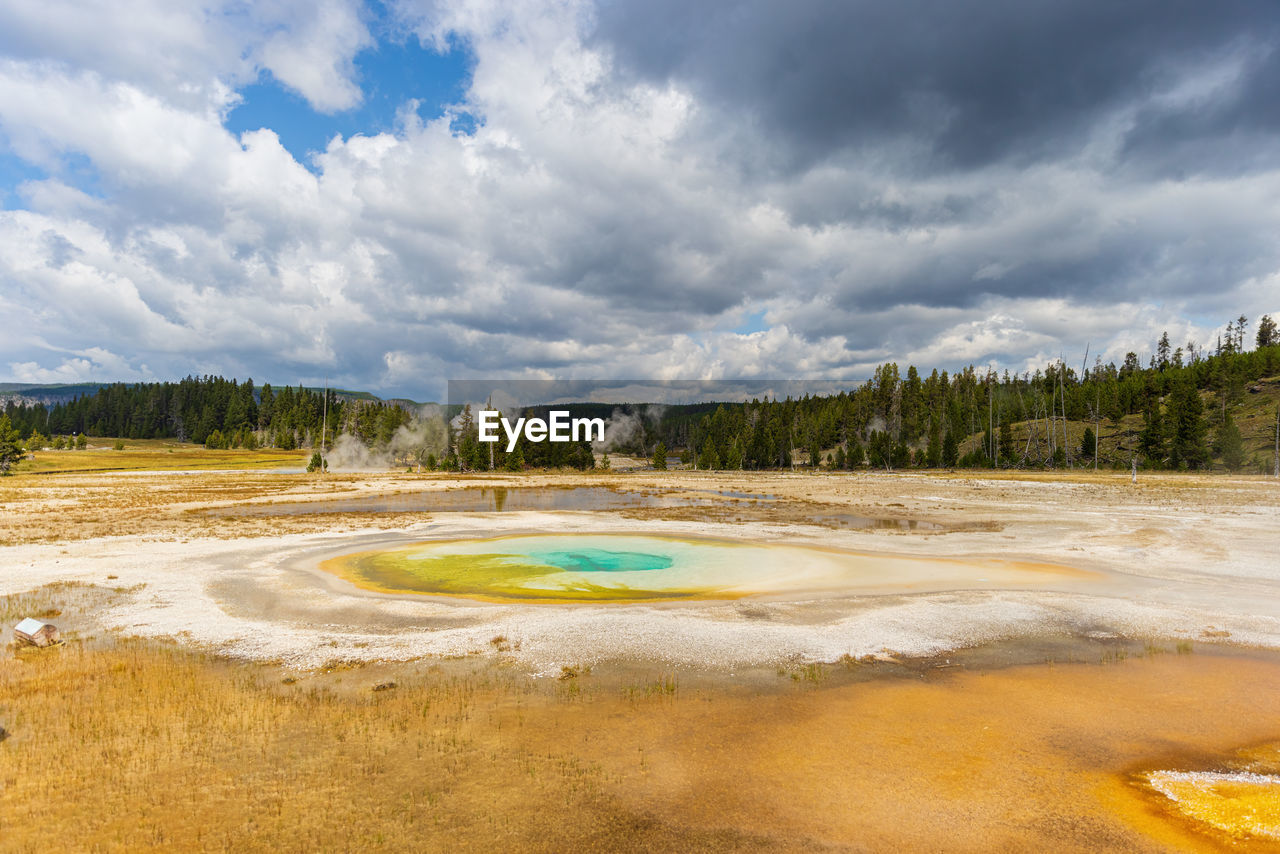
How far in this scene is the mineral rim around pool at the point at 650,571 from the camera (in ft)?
54.7

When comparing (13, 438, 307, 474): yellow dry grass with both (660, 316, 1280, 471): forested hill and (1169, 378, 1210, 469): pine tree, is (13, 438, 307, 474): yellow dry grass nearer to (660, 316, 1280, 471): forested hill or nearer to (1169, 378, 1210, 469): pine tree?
(660, 316, 1280, 471): forested hill

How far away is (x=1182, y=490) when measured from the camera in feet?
161

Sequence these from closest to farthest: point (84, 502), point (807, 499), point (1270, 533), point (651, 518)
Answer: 1. point (1270, 533)
2. point (651, 518)
3. point (84, 502)
4. point (807, 499)

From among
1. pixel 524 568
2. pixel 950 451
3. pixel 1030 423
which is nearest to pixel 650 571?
pixel 524 568

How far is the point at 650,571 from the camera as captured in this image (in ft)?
64.8

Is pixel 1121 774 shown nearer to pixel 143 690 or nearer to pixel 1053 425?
pixel 143 690

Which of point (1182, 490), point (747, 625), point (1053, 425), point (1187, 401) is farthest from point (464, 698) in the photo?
point (1053, 425)

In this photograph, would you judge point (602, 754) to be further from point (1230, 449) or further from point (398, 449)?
point (398, 449)

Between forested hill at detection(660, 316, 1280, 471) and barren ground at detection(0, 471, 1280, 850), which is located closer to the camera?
barren ground at detection(0, 471, 1280, 850)

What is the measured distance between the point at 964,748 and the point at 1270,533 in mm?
28858

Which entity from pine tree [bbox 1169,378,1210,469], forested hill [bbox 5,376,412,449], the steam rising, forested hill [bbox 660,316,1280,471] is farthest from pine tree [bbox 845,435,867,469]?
forested hill [bbox 5,376,412,449]

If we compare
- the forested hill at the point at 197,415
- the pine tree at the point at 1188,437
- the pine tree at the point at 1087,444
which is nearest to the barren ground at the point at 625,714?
the pine tree at the point at 1188,437

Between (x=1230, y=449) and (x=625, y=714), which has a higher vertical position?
(x=1230, y=449)

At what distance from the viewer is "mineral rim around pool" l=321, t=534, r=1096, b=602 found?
16672 mm
